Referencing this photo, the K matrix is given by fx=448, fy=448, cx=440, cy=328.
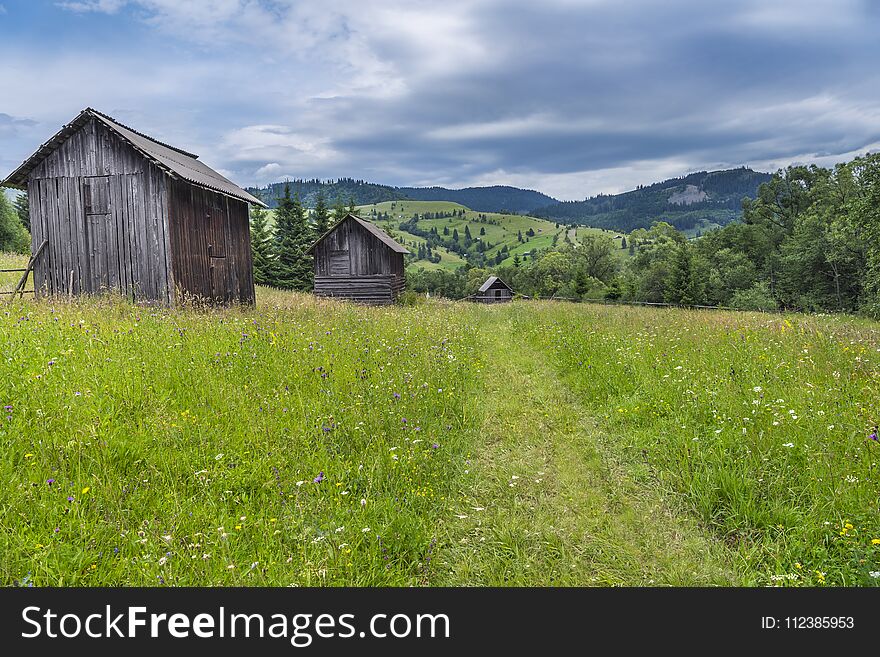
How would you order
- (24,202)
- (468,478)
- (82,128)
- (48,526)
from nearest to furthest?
(48,526), (468,478), (82,128), (24,202)

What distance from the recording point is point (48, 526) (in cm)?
330

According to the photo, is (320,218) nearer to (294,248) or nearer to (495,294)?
(294,248)

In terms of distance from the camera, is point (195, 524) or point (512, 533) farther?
point (512, 533)

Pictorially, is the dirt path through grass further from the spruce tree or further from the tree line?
the spruce tree

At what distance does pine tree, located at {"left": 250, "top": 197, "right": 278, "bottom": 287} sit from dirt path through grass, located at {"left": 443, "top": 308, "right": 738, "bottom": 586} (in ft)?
157

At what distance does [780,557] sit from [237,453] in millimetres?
4710

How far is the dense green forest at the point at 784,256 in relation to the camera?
124ft

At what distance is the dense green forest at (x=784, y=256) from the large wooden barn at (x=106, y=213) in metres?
32.7

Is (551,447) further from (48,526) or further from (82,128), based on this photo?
(82,128)

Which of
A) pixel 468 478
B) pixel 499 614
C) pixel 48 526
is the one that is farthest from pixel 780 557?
pixel 48 526

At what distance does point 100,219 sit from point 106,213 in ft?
1.04

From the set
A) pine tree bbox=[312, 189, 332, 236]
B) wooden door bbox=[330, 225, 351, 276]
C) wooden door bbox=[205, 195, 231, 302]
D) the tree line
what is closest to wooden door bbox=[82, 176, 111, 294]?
wooden door bbox=[205, 195, 231, 302]

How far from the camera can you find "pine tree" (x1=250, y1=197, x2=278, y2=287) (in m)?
48.6

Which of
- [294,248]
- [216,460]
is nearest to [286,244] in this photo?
[294,248]
